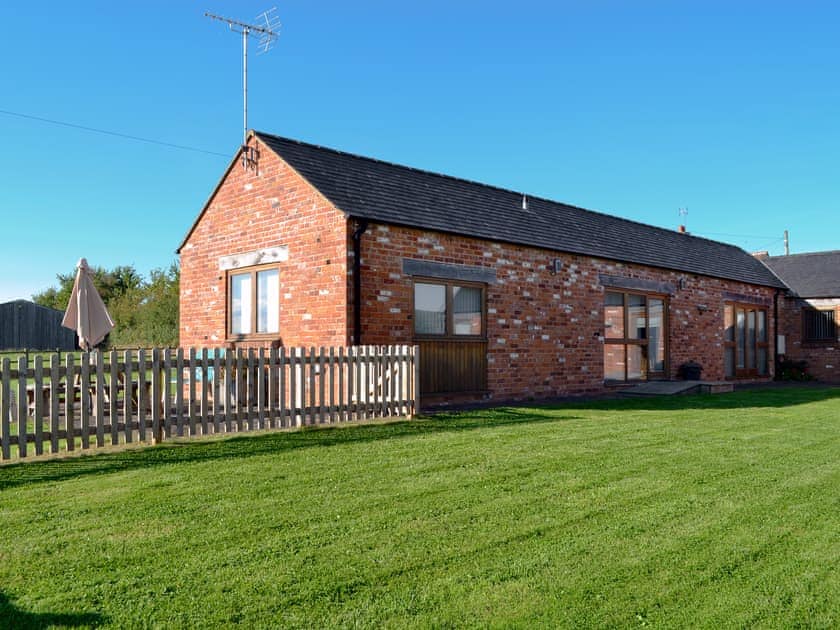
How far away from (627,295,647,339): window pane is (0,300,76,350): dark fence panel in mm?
38476

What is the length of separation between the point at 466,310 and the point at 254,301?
14.1 feet

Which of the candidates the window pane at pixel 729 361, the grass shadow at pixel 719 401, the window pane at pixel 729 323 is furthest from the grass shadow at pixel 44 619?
the window pane at pixel 729 323

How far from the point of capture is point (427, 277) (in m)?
12.9

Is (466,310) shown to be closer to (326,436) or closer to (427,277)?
(427,277)

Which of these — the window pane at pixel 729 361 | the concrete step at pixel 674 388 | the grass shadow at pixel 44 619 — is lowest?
the concrete step at pixel 674 388

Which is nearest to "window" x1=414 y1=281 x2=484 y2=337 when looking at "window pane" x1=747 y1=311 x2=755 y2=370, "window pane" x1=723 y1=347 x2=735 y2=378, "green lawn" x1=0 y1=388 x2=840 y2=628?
"green lawn" x1=0 y1=388 x2=840 y2=628

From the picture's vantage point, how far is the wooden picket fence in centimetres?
733

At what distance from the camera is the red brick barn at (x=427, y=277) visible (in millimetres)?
12070

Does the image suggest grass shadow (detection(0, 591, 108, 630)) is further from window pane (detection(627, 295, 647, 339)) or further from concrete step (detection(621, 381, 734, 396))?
window pane (detection(627, 295, 647, 339))

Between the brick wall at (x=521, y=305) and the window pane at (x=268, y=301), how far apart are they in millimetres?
2185

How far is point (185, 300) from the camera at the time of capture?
50.2 ft

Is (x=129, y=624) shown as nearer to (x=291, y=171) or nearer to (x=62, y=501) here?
A: (x=62, y=501)

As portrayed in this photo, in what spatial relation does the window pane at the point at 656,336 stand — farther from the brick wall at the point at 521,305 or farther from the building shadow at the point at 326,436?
the building shadow at the point at 326,436

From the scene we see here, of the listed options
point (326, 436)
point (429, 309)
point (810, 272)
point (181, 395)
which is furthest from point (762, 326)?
point (181, 395)
